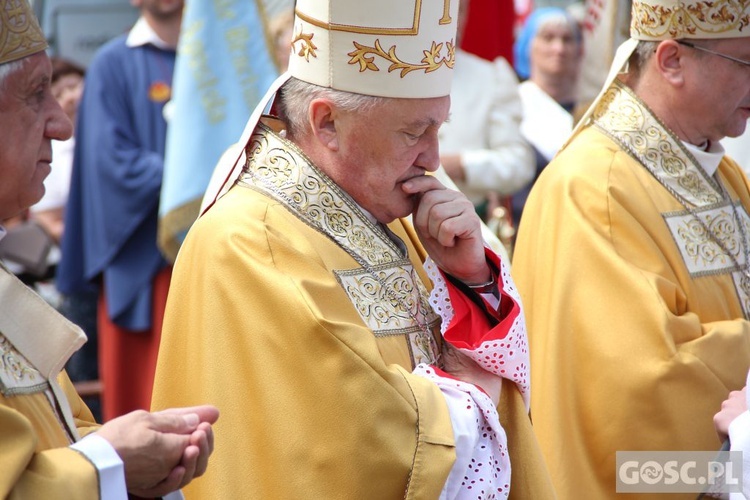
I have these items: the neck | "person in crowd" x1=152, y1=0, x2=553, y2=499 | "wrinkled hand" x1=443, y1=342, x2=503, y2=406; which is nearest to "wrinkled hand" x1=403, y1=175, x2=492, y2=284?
"person in crowd" x1=152, y1=0, x2=553, y2=499

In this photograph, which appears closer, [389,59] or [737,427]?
[389,59]

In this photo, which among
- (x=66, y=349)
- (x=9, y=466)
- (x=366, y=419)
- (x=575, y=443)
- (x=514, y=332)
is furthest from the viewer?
(x=575, y=443)

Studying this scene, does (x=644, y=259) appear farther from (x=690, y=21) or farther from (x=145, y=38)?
(x=145, y=38)

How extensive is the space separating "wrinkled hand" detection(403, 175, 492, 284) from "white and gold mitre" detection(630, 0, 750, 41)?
144cm

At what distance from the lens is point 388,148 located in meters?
3.43

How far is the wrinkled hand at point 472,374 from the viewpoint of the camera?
347 cm

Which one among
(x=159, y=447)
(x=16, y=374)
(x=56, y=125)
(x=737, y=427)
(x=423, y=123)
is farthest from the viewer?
(x=737, y=427)

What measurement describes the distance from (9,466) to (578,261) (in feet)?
7.67

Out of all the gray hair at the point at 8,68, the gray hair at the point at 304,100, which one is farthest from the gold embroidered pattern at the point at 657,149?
the gray hair at the point at 8,68

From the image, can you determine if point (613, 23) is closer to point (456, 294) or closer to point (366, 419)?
point (456, 294)

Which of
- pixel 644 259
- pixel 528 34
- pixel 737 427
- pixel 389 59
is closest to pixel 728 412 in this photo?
pixel 737 427

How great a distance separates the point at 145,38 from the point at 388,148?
365 centimetres

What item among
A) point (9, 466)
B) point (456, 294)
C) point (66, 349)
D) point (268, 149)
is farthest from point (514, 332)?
point (9, 466)

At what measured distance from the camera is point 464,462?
326cm
